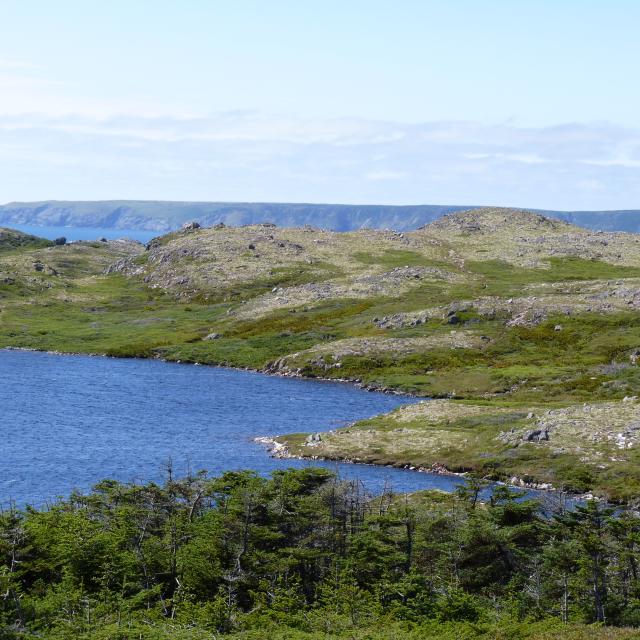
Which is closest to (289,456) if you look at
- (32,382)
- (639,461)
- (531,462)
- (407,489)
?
(407,489)

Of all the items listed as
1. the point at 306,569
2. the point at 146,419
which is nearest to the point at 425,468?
the point at 306,569

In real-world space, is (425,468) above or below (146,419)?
above

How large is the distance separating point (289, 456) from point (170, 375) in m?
67.6

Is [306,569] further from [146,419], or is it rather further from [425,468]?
[146,419]

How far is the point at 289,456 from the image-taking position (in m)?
102

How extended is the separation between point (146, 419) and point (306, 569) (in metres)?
73.6

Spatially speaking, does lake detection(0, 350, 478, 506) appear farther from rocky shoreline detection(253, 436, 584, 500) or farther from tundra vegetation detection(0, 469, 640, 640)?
tundra vegetation detection(0, 469, 640, 640)

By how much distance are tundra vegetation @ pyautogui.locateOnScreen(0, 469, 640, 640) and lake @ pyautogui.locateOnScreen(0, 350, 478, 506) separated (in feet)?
54.9

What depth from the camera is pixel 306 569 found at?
5609cm

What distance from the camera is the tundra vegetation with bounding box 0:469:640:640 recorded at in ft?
143

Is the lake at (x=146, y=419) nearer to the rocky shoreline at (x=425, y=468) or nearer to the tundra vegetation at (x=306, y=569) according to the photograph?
the rocky shoreline at (x=425, y=468)

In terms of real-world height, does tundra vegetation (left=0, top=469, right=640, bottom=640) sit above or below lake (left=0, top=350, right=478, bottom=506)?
above

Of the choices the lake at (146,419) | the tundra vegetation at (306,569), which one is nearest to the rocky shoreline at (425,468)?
the lake at (146,419)

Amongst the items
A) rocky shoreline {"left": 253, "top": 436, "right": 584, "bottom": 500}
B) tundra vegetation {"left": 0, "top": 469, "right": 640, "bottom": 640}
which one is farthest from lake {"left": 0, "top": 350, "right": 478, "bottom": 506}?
tundra vegetation {"left": 0, "top": 469, "right": 640, "bottom": 640}
